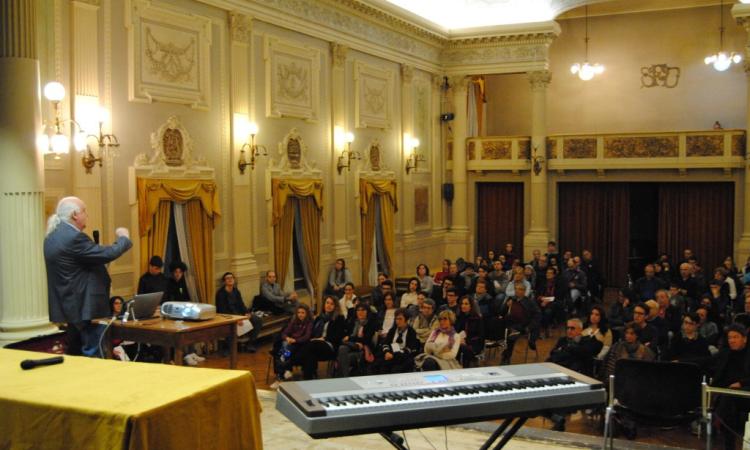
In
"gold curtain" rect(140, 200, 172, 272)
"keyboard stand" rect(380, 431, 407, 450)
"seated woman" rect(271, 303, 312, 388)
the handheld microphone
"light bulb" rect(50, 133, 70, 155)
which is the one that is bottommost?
"seated woman" rect(271, 303, 312, 388)

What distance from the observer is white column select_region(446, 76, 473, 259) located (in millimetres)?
19000

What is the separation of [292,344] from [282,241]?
3.94 metres

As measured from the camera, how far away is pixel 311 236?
1372cm

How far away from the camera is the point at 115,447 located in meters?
2.76

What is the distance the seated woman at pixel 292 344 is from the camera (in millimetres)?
9164

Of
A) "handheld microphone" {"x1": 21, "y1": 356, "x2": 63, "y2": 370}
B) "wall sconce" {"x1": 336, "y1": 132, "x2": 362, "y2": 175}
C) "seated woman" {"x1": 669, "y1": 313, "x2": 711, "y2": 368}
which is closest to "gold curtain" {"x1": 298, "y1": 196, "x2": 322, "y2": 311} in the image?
"wall sconce" {"x1": 336, "y1": 132, "x2": 362, "y2": 175}

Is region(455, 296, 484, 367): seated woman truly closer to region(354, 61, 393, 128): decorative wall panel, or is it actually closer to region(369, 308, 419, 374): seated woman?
region(369, 308, 419, 374): seated woman

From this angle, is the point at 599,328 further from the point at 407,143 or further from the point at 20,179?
the point at 407,143

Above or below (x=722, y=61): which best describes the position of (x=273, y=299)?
below

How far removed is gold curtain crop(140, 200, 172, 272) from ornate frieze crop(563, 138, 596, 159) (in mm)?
10778

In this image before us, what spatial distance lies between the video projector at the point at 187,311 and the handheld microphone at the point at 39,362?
271 cm

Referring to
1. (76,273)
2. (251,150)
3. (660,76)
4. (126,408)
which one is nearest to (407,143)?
(251,150)

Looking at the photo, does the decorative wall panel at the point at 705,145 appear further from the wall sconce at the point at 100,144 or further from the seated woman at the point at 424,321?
the wall sconce at the point at 100,144

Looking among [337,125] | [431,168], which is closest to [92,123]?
[337,125]
